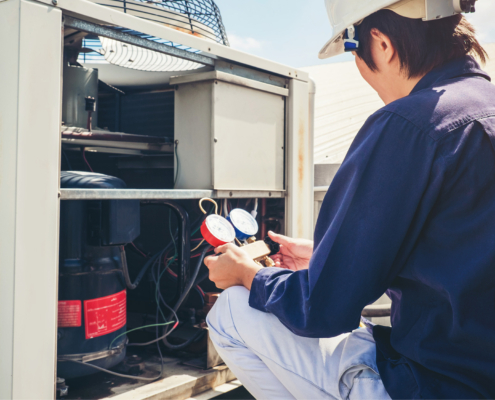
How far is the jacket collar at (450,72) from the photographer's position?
37.5 inches

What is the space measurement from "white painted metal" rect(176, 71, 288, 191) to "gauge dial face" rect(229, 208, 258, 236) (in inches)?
5.1

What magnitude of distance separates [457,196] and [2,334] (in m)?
1.01

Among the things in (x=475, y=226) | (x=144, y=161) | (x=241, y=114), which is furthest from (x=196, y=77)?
(x=475, y=226)

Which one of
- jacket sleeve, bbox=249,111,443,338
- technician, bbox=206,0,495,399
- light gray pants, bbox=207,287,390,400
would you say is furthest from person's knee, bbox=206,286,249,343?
jacket sleeve, bbox=249,111,443,338

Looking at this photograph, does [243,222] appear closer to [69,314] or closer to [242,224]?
[242,224]

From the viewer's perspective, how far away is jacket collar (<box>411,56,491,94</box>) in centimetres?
95

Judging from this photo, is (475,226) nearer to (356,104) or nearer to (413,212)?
(413,212)

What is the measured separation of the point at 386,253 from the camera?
82 cm

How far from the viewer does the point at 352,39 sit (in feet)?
3.56

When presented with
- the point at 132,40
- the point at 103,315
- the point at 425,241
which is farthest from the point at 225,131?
the point at 425,241

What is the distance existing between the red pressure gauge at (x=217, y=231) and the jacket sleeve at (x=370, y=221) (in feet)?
1.46

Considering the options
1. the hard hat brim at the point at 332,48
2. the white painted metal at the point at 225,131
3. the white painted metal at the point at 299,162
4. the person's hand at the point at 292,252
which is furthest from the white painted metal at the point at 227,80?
the person's hand at the point at 292,252

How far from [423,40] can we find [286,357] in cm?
73

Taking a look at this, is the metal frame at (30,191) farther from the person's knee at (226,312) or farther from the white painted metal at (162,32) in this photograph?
the person's knee at (226,312)
